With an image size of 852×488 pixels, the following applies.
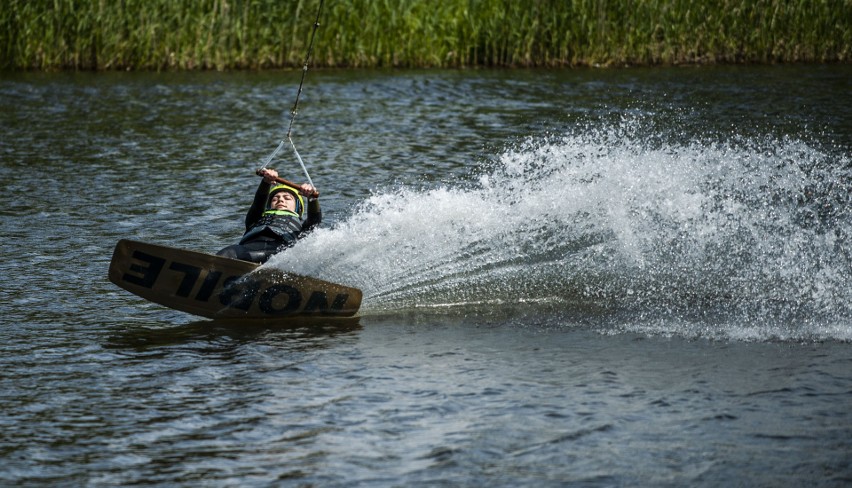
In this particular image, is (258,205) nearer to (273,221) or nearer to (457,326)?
(273,221)

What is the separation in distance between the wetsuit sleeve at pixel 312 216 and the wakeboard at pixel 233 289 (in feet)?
3.86

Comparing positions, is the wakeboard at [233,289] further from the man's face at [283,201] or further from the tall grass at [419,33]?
the tall grass at [419,33]

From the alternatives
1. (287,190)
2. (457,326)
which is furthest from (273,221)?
(457,326)

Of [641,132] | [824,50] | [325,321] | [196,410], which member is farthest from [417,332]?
[824,50]

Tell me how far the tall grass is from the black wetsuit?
1581 centimetres

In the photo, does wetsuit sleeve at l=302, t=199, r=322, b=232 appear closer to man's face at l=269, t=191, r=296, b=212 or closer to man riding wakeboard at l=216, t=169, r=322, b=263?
man riding wakeboard at l=216, t=169, r=322, b=263

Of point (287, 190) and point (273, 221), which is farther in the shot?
point (287, 190)

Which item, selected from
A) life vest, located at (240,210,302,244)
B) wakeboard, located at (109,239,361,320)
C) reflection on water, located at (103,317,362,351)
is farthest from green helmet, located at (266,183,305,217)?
reflection on water, located at (103,317,362,351)

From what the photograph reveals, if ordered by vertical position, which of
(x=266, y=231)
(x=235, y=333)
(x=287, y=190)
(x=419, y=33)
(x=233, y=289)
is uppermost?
(x=419, y=33)

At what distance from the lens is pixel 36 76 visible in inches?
1007

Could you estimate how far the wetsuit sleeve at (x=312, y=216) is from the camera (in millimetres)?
10312

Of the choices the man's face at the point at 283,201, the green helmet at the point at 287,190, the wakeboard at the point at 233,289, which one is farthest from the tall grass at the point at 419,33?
the wakeboard at the point at 233,289

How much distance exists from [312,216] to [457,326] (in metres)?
2.02

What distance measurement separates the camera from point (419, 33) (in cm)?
2709
